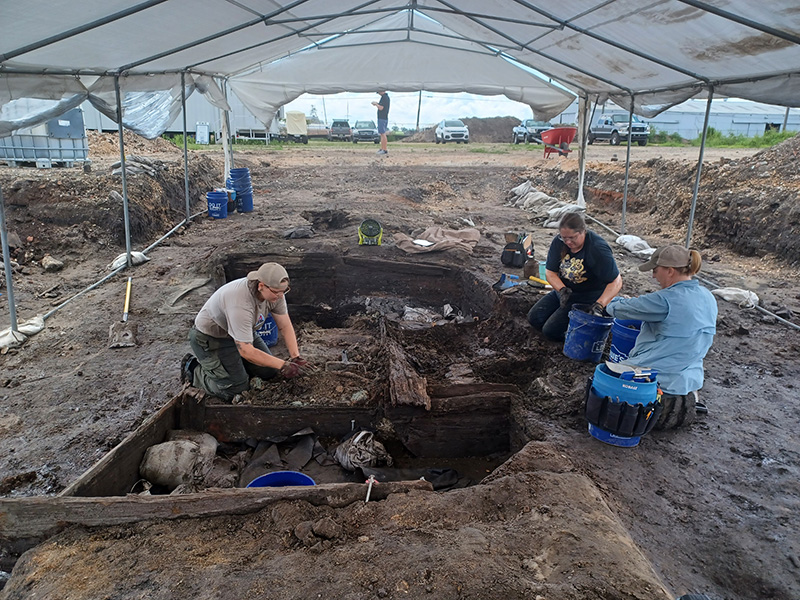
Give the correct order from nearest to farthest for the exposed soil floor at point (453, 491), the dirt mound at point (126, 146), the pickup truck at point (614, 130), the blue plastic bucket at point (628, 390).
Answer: the exposed soil floor at point (453, 491)
the blue plastic bucket at point (628, 390)
the dirt mound at point (126, 146)
the pickup truck at point (614, 130)

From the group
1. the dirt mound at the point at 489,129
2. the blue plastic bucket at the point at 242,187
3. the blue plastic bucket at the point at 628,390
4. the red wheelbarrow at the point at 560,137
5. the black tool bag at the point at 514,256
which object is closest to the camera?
the blue plastic bucket at the point at 628,390

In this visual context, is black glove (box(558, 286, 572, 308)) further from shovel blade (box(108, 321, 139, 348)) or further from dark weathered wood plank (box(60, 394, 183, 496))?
shovel blade (box(108, 321, 139, 348))

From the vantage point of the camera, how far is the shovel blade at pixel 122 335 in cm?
521

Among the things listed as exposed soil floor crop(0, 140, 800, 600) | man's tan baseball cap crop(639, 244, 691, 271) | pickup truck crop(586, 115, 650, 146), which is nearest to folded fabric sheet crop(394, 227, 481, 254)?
exposed soil floor crop(0, 140, 800, 600)

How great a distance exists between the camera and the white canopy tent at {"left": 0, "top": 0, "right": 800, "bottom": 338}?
4199 mm

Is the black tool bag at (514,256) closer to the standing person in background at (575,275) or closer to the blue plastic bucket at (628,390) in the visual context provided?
the standing person in background at (575,275)

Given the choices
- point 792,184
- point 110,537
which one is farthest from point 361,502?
point 792,184

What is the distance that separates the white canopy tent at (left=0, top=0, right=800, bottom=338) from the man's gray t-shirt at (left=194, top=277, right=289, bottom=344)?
7.87 feet

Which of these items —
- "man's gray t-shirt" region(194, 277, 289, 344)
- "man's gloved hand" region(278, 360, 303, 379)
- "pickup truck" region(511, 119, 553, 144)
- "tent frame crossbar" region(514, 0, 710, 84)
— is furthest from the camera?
"pickup truck" region(511, 119, 553, 144)

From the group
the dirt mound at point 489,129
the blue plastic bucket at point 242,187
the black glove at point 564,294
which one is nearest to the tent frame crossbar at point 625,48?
the black glove at point 564,294

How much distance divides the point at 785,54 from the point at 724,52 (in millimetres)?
604

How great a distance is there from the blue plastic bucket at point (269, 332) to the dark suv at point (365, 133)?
26.7 metres

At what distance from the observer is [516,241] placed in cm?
836

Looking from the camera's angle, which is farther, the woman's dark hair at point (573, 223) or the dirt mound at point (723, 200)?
the dirt mound at point (723, 200)
